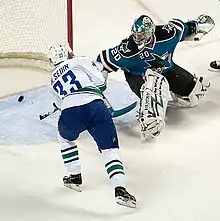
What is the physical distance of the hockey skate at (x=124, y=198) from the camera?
2490 millimetres

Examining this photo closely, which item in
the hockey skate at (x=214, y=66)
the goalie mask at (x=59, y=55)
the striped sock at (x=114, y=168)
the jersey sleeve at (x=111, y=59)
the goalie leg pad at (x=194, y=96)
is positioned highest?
the goalie mask at (x=59, y=55)

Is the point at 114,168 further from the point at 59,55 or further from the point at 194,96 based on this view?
the point at 194,96

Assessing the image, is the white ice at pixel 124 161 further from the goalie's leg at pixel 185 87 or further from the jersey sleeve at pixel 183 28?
the jersey sleeve at pixel 183 28

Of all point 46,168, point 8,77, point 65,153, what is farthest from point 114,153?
point 8,77

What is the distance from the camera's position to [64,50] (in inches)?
105

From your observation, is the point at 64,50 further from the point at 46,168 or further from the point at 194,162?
the point at 194,162

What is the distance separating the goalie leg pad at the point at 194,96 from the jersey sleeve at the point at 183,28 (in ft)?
0.71

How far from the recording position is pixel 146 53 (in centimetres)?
309

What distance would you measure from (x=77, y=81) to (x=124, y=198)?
454 millimetres

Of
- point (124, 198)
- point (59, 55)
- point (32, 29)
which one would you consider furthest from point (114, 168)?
point (32, 29)

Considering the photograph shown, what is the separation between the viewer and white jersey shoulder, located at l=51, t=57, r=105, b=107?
2.57 meters

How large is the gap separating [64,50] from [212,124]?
32.7 inches

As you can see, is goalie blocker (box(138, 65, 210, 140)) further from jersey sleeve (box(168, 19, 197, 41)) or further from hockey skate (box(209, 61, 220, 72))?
hockey skate (box(209, 61, 220, 72))

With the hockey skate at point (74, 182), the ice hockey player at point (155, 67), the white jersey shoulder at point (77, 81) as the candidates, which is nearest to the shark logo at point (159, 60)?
the ice hockey player at point (155, 67)
